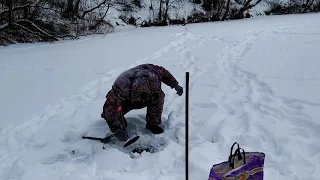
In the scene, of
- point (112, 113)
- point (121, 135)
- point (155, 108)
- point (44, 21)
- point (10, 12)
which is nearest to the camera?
point (121, 135)

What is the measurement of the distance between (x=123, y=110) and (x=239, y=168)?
1869mm

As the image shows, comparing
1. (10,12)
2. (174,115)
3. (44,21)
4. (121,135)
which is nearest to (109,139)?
(121,135)

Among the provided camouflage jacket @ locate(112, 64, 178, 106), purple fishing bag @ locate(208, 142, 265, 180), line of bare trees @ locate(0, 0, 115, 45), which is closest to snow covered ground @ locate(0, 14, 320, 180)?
camouflage jacket @ locate(112, 64, 178, 106)

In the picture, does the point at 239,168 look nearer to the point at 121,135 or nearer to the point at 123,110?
the point at 121,135

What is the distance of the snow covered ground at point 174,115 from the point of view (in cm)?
290

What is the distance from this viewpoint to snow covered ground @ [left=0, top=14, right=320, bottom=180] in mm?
2900

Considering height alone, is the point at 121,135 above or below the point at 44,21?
below

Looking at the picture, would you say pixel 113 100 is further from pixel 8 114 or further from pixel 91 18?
pixel 91 18

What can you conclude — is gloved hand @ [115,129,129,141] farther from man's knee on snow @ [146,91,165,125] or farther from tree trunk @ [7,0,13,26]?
→ tree trunk @ [7,0,13,26]

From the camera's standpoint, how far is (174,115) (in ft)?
13.3

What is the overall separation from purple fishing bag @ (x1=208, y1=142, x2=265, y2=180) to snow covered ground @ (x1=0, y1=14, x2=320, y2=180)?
0.69m

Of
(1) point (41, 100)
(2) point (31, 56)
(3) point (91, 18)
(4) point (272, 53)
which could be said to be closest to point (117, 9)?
(3) point (91, 18)

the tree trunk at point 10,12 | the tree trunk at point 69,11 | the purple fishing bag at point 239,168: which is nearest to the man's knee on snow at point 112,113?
the purple fishing bag at point 239,168

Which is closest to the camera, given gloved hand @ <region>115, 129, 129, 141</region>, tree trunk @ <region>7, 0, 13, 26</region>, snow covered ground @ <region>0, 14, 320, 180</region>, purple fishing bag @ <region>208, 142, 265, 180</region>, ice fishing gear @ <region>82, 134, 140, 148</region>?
purple fishing bag @ <region>208, 142, 265, 180</region>
